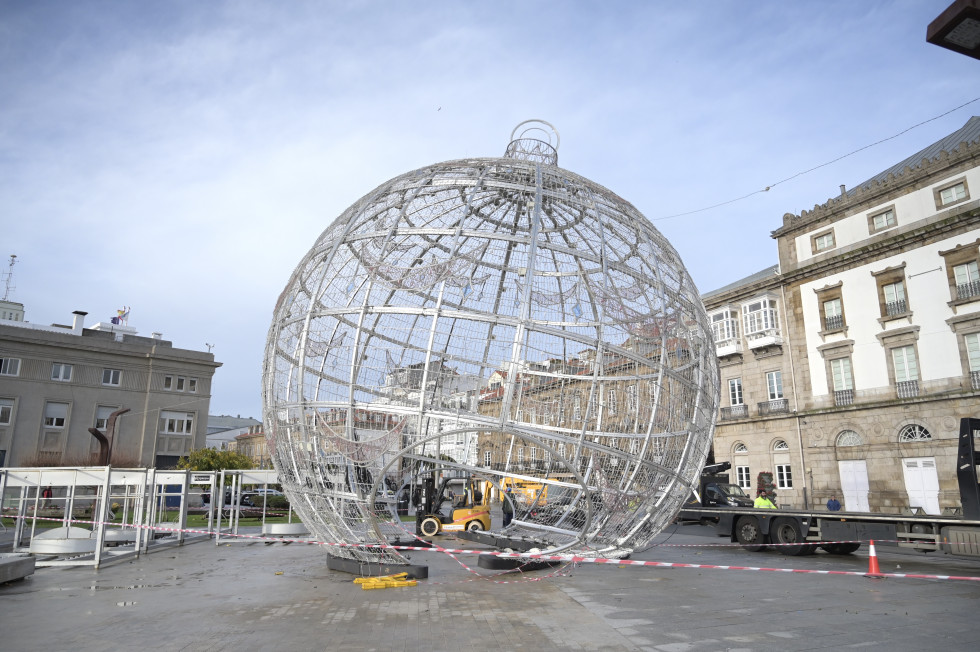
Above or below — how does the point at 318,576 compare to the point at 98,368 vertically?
below

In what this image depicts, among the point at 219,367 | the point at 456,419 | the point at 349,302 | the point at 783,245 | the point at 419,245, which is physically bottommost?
the point at 456,419

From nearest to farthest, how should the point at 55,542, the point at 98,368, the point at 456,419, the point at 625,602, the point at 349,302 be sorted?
the point at 456,419
the point at 625,602
the point at 349,302
the point at 55,542
the point at 98,368

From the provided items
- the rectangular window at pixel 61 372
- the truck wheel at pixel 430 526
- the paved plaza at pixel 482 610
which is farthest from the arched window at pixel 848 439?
the rectangular window at pixel 61 372

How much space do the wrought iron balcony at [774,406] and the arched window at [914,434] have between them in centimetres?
574

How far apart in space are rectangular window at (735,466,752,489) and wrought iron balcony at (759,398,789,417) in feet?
11.3

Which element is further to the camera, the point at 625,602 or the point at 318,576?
the point at 318,576

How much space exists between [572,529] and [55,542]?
34.9 ft

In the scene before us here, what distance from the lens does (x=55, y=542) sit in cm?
1297

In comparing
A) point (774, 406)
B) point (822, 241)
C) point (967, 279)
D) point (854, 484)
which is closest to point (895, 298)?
point (967, 279)

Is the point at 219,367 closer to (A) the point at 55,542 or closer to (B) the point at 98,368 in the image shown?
(B) the point at 98,368

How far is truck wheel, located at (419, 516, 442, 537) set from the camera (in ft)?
58.7

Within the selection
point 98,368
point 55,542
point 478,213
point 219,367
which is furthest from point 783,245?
point 98,368

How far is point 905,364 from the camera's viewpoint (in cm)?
2852

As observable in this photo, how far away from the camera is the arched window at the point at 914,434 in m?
27.3
